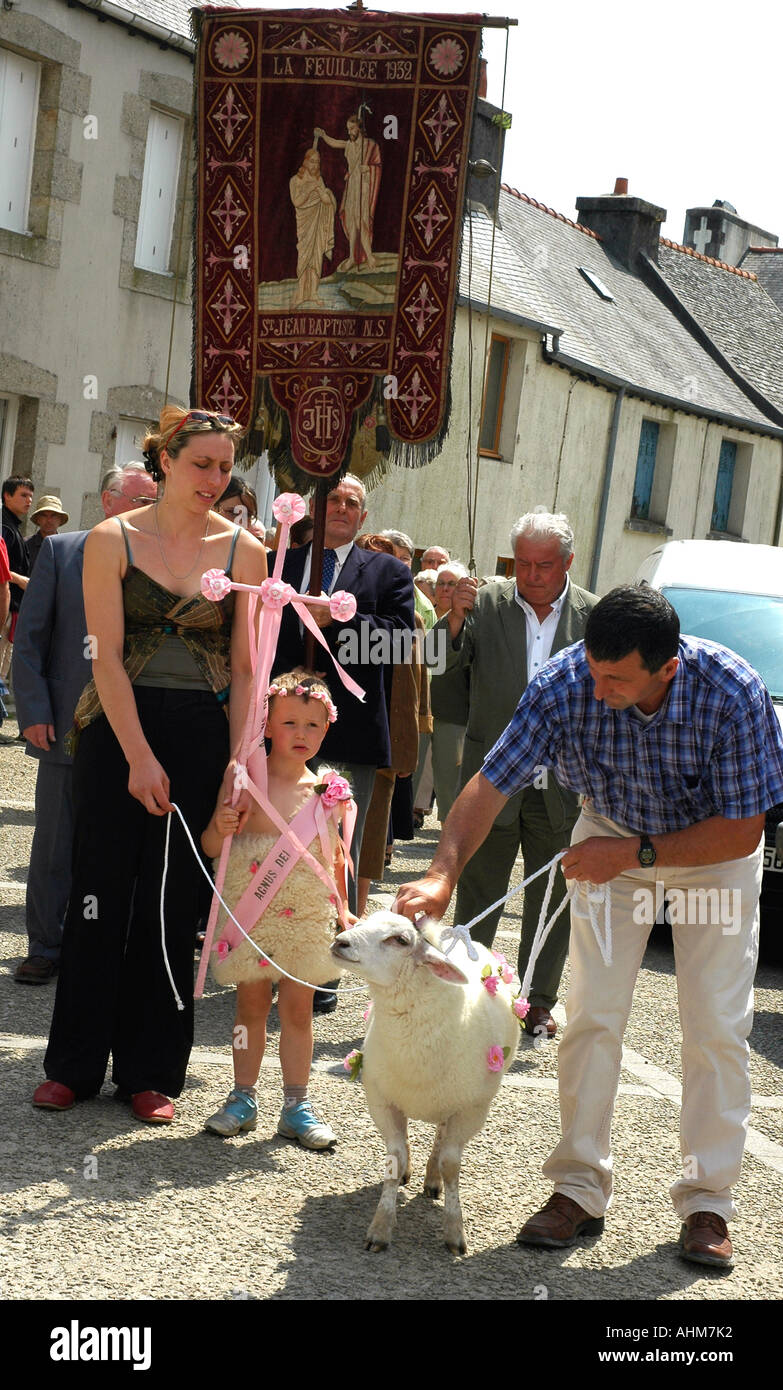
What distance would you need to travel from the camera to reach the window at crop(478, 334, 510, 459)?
1010 inches

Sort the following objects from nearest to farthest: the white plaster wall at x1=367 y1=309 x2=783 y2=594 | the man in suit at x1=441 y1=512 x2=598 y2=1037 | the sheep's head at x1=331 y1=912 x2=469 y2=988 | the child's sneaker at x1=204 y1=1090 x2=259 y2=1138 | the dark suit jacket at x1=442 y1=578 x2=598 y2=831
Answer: the sheep's head at x1=331 y1=912 x2=469 y2=988 → the child's sneaker at x1=204 y1=1090 x2=259 y2=1138 → the man in suit at x1=441 y1=512 x2=598 y2=1037 → the dark suit jacket at x1=442 y1=578 x2=598 y2=831 → the white plaster wall at x1=367 y1=309 x2=783 y2=594

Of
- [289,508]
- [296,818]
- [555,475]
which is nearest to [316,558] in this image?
[289,508]

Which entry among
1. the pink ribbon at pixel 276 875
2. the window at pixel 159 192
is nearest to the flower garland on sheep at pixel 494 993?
the pink ribbon at pixel 276 875

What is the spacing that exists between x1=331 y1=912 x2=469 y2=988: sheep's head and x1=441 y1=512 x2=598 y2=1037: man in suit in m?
2.38

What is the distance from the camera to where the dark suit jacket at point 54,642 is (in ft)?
22.1

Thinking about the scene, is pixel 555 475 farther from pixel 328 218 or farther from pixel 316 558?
pixel 316 558

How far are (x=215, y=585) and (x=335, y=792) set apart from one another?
809 millimetres

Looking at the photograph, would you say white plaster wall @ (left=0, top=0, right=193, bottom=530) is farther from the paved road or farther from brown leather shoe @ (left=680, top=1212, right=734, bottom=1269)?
brown leather shoe @ (left=680, top=1212, right=734, bottom=1269)

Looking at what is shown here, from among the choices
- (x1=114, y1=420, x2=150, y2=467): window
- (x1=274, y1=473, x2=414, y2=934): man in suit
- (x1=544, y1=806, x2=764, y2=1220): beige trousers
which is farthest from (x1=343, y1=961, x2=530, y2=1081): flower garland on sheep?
(x1=114, y1=420, x2=150, y2=467): window

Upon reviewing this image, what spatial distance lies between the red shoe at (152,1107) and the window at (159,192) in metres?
14.3

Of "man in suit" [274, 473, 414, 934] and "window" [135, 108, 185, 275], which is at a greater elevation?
"window" [135, 108, 185, 275]

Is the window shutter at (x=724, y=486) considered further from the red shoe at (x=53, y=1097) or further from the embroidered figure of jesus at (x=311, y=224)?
the red shoe at (x=53, y=1097)

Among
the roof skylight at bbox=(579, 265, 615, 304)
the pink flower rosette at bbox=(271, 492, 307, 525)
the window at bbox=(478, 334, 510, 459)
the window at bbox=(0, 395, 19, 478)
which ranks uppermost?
the roof skylight at bbox=(579, 265, 615, 304)
